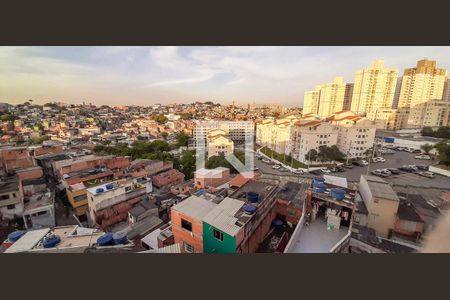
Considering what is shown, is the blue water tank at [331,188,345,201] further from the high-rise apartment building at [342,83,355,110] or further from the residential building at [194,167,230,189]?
the high-rise apartment building at [342,83,355,110]

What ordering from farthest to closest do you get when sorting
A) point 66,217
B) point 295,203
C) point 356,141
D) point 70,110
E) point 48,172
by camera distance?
1. point 70,110
2. point 356,141
3. point 48,172
4. point 66,217
5. point 295,203

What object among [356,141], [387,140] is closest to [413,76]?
[387,140]

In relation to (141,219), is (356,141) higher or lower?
higher

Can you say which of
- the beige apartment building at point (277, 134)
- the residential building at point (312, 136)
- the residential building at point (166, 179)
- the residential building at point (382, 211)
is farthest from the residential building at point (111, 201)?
the beige apartment building at point (277, 134)

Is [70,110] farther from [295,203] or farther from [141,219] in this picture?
[295,203]

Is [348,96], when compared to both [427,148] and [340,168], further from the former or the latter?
[340,168]

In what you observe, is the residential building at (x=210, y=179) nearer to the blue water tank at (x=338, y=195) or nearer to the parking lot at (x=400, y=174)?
the blue water tank at (x=338, y=195)

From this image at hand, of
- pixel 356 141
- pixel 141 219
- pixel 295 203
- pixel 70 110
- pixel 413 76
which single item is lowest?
pixel 141 219
